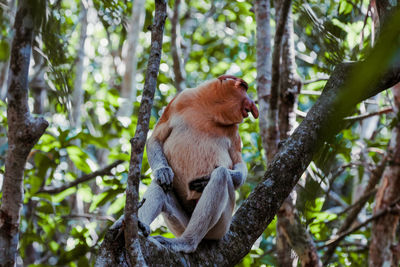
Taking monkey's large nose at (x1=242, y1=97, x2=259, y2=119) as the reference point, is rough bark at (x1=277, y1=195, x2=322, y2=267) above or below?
below

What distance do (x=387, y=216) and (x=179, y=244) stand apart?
3335mm

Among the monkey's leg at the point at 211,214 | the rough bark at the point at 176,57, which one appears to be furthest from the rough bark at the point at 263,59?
the rough bark at the point at 176,57

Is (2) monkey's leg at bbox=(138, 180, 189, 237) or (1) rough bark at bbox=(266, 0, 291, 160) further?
(1) rough bark at bbox=(266, 0, 291, 160)

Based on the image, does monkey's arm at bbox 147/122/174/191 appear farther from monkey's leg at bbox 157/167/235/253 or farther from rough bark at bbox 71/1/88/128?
rough bark at bbox 71/1/88/128

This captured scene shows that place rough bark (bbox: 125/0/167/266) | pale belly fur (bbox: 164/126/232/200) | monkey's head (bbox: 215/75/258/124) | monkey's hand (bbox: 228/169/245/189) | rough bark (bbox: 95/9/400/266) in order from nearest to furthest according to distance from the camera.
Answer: rough bark (bbox: 125/0/167/266) < rough bark (bbox: 95/9/400/266) < monkey's hand (bbox: 228/169/245/189) < pale belly fur (bbox: 164/126/232/200) < monkey's head (bbox: 215/75/258/124)

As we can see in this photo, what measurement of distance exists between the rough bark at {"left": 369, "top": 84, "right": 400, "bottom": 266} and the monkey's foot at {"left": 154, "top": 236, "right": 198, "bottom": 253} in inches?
124

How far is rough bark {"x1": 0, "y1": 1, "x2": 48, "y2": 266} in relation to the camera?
2684 mm

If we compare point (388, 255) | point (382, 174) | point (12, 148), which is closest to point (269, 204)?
point (12, 148)

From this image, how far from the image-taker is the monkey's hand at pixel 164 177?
2.85 m

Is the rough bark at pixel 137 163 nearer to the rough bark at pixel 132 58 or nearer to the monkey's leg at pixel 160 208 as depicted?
the monkey's leg at pixel 160 208

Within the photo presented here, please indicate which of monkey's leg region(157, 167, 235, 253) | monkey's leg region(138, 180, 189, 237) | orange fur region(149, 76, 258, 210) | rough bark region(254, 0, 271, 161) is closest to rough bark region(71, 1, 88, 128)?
rough bark region(254, 0, 271, 161)

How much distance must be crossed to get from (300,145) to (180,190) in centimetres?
88

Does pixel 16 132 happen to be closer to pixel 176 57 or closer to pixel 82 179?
pixel 82 179

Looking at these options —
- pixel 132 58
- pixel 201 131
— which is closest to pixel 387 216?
pixel 201 131
